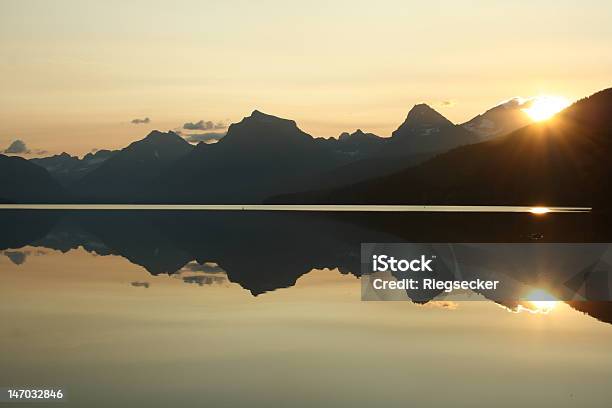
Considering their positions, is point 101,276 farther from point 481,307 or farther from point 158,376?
point 158,376

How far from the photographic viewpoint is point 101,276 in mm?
50625

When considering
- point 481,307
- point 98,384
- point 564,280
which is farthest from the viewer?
point 564,280

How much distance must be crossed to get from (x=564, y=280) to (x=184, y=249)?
127 feet

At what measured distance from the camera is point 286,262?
58.7 m

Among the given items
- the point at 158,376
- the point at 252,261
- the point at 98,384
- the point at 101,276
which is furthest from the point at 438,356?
the point at 252,261

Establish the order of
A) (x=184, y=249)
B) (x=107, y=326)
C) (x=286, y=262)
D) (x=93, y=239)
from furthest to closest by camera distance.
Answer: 1. (x=93, y=239)
2. (x=184, y=249)
3. (x=286, y=262)
4. (x=107, y=326)

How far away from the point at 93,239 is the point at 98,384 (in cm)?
7378

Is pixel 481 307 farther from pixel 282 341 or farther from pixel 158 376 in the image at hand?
pixel 158 376

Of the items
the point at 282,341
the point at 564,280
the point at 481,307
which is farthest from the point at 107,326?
the point at 564,280

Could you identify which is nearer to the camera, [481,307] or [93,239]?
[481,307]
